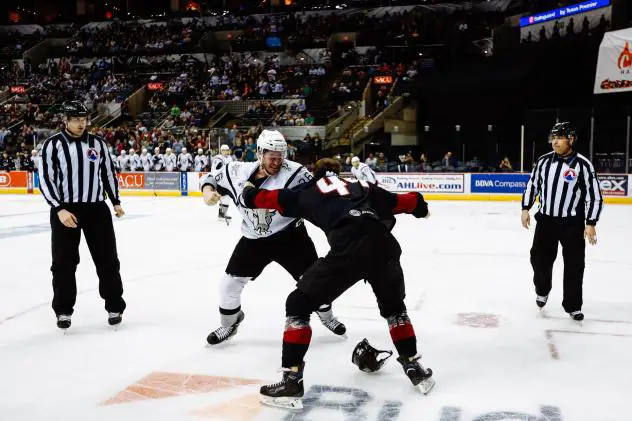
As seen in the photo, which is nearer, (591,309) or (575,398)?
(575,398)

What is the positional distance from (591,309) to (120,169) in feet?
61.5

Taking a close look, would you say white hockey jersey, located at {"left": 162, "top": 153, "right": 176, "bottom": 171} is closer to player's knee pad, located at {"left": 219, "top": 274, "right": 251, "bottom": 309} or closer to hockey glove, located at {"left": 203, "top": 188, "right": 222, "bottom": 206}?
player's knee pad, located at {"left": 219, "top": 274, "right": 251, "bottom": 309}

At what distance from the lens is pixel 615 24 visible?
2077cm

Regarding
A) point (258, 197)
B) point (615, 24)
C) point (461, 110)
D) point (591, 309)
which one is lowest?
point (591, 309)

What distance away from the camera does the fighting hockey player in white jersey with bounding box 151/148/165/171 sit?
69.0 ft

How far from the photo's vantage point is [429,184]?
1847 centimetres

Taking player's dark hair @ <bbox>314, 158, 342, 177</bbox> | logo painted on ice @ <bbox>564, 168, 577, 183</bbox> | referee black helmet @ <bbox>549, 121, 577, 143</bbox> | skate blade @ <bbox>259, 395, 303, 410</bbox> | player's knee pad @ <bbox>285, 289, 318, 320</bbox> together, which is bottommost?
skate blade @ <bbox>259, 395, 303, 410</bbox>

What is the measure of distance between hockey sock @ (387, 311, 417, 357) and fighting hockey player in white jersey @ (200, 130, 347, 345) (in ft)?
3.01

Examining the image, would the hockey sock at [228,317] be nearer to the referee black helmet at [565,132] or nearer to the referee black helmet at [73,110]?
the referee black helmet at [73,110]

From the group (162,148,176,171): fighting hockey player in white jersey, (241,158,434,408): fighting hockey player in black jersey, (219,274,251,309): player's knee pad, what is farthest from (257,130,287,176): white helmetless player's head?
(162,148,176,171): fighting hockey player in white jersey

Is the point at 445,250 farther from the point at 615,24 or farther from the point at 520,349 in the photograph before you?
the point at 615,24

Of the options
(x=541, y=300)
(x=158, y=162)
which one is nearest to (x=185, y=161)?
(x=158, y=162)

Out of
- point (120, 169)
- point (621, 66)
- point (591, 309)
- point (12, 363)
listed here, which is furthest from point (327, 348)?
point (120, 169)

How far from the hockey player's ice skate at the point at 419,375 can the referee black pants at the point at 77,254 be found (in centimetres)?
241
